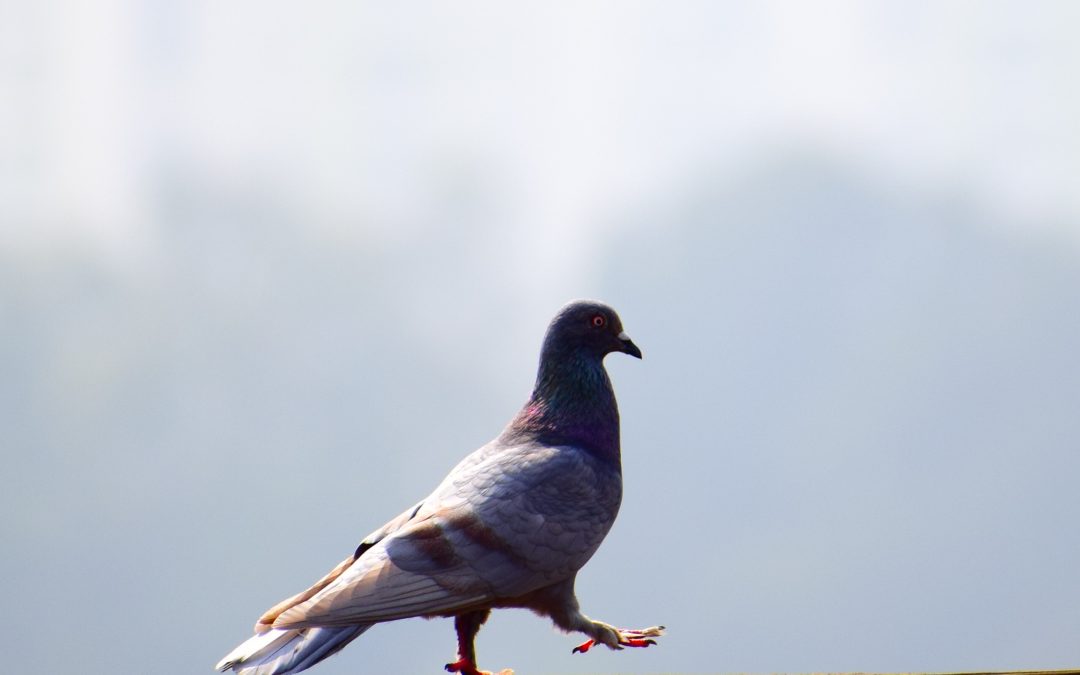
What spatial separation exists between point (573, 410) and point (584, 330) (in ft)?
1.51

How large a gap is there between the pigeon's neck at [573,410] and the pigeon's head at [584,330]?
6cm

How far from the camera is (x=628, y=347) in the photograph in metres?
6.61

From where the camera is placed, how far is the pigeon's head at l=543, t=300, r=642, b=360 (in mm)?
6430

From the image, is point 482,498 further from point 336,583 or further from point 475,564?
point 336,583

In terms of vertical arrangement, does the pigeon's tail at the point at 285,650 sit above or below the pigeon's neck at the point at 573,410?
below

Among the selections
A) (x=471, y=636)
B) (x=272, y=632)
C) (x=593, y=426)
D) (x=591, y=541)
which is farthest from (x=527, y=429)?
(x=272, y=632)

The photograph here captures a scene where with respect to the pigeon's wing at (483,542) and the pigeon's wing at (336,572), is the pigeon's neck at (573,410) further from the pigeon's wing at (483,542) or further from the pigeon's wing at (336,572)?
the pigeon's wing at (336,572)

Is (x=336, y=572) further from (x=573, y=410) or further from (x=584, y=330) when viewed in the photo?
(x=584, y=330)

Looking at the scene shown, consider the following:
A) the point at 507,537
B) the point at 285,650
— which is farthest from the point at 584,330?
the point at 285,650

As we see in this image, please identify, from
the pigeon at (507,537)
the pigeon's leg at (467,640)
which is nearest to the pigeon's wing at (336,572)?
the pigeon at (507,537)

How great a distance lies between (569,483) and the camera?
6.00m

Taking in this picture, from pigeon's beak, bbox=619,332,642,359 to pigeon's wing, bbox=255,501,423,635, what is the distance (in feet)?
4.74

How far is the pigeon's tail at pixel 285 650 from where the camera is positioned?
5.03m

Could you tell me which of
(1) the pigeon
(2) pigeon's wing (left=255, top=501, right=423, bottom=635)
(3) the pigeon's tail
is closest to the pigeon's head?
(1) the pigeon
